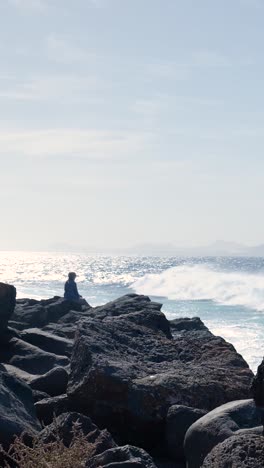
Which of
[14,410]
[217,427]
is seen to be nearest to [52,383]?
[14,410]

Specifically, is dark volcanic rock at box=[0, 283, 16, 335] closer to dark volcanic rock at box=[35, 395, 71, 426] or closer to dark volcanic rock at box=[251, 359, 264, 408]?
dark volcanic rock at box=[35, 395, 71, 426]

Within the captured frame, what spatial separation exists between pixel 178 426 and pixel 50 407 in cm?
144

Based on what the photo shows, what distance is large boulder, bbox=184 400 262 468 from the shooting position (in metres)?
6.50

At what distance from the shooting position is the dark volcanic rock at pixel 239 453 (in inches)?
211

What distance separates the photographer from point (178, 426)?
7.70 meters

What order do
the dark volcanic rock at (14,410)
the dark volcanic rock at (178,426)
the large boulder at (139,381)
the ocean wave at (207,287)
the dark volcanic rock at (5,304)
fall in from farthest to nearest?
the ocean wave at (207,287), the dark volcanic rock at (5,304), the large boulder at (139,381), the dark volcanic rock at (178,426), the dark volcanic rock at (14,410)

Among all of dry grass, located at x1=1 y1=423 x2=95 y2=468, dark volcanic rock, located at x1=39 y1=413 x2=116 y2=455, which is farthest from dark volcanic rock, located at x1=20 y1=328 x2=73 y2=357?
dry grass, located at x1=1 y1=423 x2=95 y2=468

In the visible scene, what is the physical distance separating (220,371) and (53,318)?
26.8ft

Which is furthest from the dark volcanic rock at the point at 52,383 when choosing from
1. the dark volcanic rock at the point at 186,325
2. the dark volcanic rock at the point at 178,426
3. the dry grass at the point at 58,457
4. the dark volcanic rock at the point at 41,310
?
the dark volcanic rock at the point at 41,310

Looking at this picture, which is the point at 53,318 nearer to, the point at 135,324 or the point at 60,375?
the point at 135,324

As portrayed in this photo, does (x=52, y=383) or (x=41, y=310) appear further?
(x=41, y=310)

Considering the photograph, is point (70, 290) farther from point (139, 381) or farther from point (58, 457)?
point (58, 457)

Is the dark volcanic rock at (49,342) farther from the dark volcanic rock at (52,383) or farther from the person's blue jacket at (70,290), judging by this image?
the person's blue jacket at (70,290)

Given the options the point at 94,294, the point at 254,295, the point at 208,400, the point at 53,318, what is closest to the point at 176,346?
the point at 208,400
